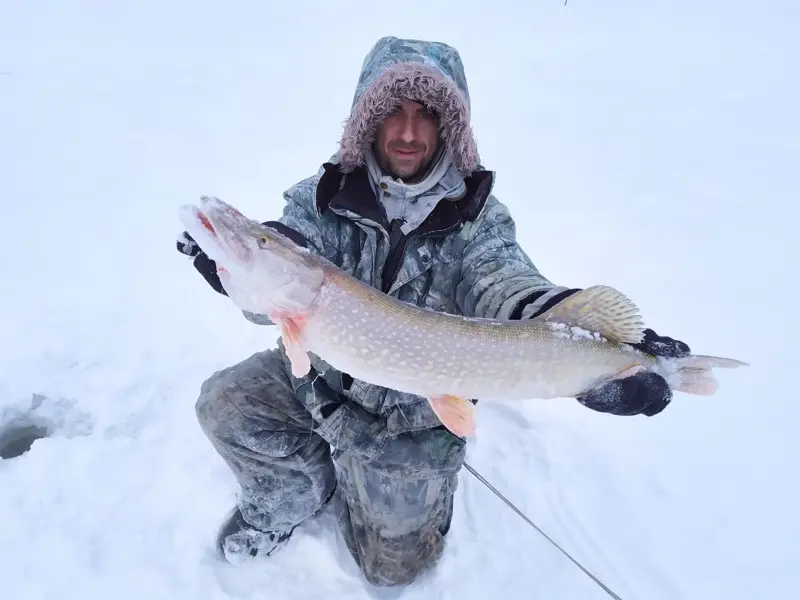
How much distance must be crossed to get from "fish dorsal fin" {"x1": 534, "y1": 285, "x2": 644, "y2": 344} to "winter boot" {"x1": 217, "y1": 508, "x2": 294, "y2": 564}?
1.53m

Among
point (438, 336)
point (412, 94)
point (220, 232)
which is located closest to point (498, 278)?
point (438, 336)

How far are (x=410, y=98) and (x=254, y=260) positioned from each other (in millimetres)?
942

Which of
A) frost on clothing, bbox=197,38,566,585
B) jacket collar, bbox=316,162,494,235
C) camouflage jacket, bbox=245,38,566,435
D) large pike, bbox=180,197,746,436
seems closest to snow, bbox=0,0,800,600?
frost on clothing, bbox=197,38,566,585

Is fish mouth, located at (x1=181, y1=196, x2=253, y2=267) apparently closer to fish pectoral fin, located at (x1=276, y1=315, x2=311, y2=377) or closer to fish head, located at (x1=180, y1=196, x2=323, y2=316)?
fish head, located at (x1=180, y1=196, x2=323, y2=316)

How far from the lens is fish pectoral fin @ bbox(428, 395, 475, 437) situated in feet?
5.04

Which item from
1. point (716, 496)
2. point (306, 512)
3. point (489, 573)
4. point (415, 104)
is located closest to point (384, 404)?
point (306, 512)

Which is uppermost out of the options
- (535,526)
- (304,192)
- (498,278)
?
(304,192)

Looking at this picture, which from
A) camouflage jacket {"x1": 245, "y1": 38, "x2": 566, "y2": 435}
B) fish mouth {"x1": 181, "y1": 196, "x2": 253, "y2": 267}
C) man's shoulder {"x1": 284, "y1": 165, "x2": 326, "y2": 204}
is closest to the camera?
fish mouth {"x1": 181, "y1": 196, "x2": 253, "y2": 267}

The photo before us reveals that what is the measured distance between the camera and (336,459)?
206 cm

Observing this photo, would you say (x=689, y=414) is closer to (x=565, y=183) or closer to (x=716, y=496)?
(x=716, y=496)

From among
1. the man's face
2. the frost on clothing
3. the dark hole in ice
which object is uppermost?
the man's face

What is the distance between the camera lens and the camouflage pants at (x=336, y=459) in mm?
1945

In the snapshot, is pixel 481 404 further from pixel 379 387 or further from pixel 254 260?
pixel 254 260

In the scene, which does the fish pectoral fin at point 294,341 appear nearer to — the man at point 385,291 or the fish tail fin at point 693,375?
the man at point 385,291
